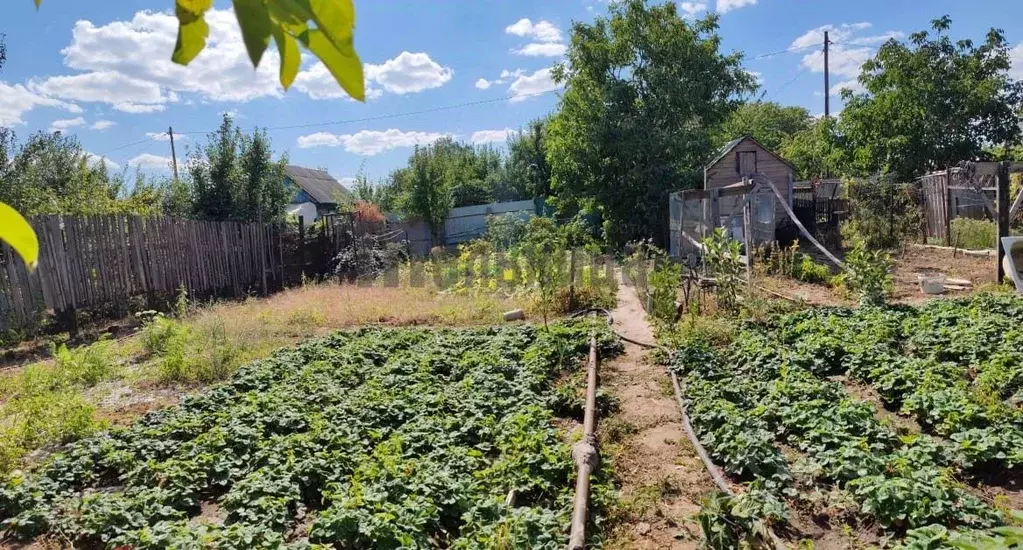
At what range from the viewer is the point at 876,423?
4.23 metres

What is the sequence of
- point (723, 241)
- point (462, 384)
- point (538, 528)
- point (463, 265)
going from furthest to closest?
point (463, 265)
point (723, 241)
point (462, 384)
point (538, 528)

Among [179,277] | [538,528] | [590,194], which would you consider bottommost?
[538,528]

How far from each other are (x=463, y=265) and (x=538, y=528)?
33.9ft

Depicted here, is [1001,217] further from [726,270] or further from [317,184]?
[317,184]

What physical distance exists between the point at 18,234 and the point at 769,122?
45464 millimetres

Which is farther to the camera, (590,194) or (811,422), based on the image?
(590,194)

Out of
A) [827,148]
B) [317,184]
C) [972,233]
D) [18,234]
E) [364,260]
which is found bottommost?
[972,233]

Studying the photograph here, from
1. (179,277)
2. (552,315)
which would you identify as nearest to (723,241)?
(552,315)

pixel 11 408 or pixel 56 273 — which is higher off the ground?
pixel 56 273

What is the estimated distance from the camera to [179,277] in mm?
11258

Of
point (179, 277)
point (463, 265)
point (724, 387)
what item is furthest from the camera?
point (463, 265)

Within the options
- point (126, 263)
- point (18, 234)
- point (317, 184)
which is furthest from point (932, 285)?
point (317, 184)

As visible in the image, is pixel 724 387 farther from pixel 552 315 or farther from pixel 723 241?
pixel 552 315

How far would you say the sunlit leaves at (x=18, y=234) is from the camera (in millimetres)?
627
